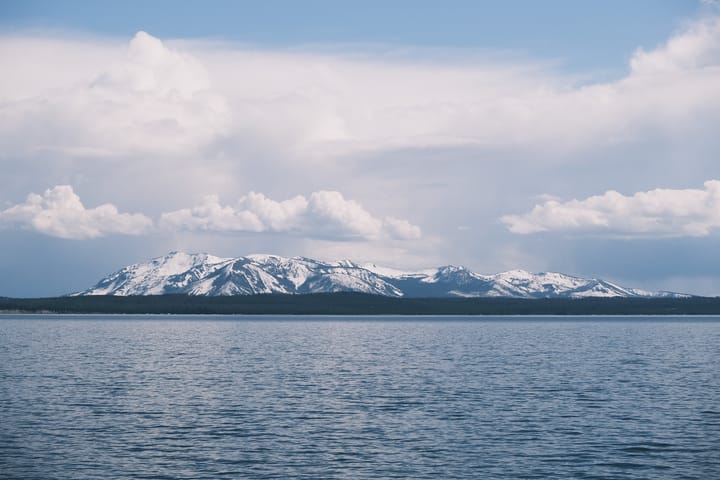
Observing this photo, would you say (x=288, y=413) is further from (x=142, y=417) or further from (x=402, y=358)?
(x=402, y=358)

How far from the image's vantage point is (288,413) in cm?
6494

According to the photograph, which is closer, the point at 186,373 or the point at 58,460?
the point at 58,460

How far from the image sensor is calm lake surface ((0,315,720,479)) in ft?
151

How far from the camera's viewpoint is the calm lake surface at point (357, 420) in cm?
4609

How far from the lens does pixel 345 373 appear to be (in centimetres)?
9788

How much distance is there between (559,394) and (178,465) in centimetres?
4198

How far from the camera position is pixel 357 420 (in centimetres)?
6131

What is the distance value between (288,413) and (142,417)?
10.8 metres

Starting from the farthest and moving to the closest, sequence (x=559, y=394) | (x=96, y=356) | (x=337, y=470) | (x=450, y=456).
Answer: (x=96, y=356), (x=559, y=394), (x=450, y=456), (x=337, y=470)

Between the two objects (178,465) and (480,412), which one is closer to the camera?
(178,465)

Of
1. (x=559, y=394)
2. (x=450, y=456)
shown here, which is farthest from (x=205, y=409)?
(x=559, y=394)

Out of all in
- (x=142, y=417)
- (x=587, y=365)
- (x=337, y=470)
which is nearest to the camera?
(x=337, y=470)

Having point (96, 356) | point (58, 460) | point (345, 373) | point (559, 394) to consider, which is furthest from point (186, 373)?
point (58, 460)

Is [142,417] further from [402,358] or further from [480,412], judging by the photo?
[402,358]
